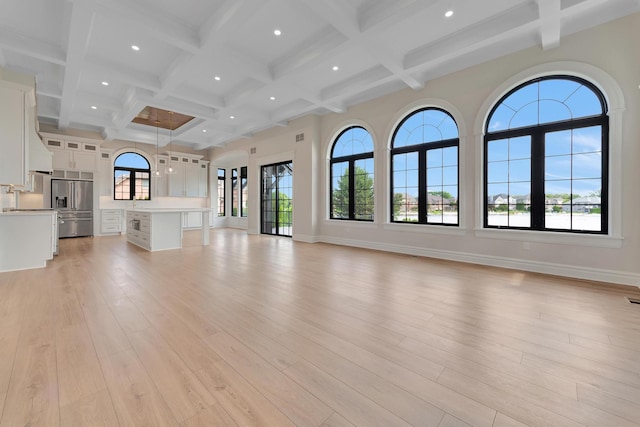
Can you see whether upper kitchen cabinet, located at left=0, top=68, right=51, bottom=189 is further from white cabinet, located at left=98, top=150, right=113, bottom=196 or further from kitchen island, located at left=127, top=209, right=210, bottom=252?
white cabinet, located at left=98, top=150, right=113, bottom=196

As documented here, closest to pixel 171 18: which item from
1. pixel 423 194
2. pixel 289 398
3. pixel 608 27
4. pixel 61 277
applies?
pixel 61 277

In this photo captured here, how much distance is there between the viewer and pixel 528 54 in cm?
420

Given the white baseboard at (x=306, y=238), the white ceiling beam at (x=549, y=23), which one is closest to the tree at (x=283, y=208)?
the white baseboard at (x=306, y=238)

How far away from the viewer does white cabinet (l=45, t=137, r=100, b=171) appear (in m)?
7.98

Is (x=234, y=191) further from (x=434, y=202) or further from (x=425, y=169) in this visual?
(x=434, y=202)

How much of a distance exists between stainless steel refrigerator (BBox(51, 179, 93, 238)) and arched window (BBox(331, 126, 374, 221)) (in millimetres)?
7829

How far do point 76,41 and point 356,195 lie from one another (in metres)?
5.75

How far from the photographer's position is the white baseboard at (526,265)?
3566 mm

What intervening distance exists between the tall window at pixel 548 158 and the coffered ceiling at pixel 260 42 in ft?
2.62

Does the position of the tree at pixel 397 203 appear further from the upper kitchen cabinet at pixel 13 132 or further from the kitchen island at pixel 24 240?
the upper kitchen cabinet at pixel 13 132

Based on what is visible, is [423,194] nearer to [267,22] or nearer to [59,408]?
[267,22]

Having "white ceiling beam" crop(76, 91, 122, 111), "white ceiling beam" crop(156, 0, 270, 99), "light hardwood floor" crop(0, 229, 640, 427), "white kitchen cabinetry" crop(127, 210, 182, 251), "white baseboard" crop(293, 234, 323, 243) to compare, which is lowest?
"light hardwood floor" crop(0, 229, 640, 427)

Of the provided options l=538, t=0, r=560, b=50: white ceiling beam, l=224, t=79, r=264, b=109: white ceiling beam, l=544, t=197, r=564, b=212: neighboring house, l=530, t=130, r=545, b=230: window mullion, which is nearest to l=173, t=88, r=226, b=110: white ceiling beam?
l=224, t=79, r=264, b=109: white ceiling beam

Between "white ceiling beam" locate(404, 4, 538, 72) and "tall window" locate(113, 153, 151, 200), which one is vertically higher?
"white ceiling beam" locate(404, 4, 538, 72)
